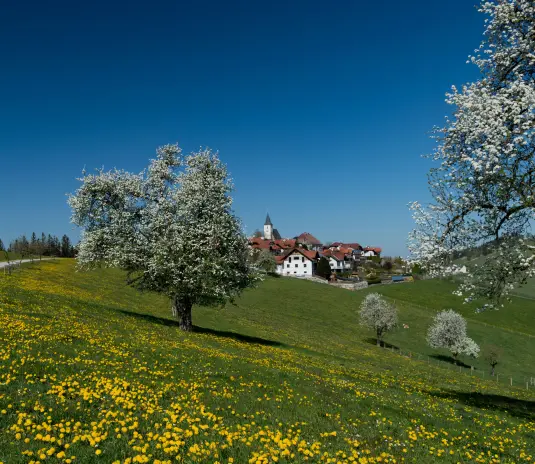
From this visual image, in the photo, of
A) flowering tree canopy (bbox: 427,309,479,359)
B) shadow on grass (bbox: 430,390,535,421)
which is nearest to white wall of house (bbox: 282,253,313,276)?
flowering tree canopy (bbox: 427,309,479,359)

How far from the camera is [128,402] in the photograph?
41.7 ft

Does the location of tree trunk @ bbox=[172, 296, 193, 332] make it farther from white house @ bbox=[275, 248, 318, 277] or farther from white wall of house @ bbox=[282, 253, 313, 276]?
white wall of house @ bbox=[282, 253, 313, 276]

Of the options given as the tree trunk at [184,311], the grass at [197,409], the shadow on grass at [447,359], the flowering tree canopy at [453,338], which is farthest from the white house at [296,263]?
the grass at [197,409]

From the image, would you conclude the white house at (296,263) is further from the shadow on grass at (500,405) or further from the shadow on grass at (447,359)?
the shadow on grass at (500,405)

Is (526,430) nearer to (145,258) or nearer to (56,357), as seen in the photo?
(56,357)

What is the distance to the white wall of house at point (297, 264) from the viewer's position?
177m

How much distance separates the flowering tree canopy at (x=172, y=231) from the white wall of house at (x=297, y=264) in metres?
141

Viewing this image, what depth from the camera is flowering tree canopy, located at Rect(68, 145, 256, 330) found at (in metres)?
33.8

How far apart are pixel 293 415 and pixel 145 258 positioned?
23.2 m

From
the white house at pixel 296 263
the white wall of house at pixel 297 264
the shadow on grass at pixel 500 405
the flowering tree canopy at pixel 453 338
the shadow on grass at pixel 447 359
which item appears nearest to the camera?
the shadow on grass at pixel 500 405

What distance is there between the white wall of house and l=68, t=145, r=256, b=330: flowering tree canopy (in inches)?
5557

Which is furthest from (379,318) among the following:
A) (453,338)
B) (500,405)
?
(500,405)

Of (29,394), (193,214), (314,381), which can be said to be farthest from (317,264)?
(29,394)

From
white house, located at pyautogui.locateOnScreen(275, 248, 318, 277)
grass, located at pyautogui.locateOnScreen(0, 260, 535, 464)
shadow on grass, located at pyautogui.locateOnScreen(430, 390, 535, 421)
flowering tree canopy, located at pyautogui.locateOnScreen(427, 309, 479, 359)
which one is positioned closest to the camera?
grass, located at pyautogui.locateOnScreen(0, 260, 535, 464)
